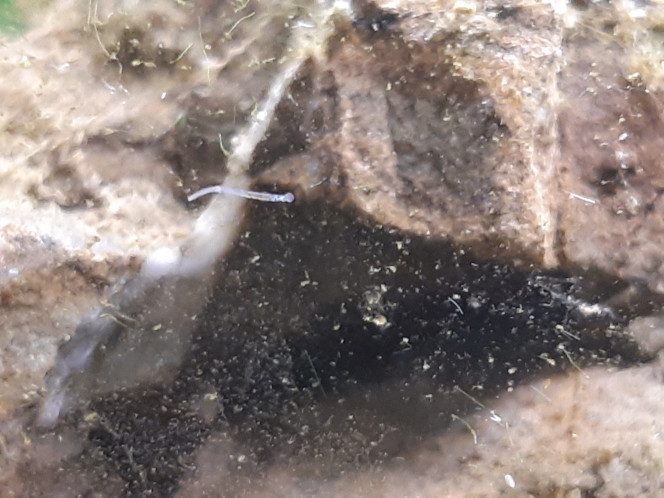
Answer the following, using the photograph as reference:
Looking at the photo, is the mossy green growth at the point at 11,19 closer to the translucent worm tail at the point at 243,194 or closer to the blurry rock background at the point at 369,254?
the blurry rock background at the point at 369,254

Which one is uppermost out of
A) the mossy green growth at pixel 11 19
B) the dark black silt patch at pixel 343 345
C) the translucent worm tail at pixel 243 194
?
the mossy green growth at pixel 11 19

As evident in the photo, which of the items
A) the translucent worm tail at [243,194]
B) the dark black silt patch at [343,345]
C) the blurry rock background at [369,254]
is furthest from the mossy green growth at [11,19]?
the dark black silt patch at [343,345]

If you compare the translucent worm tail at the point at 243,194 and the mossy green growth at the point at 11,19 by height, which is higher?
the mossy green growth at the point at 11,19

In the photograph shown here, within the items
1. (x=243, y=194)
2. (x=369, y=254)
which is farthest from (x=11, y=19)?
(x=369, y=254)

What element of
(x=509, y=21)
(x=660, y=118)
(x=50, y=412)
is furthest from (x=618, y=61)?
(x=50, y=412)

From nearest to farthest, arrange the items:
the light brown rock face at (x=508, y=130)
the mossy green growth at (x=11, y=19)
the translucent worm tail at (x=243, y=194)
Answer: the mossy green growth at (x=11, y=19) < the light brown rock face at (x=508, y=130) < the translucent worm tail at (x=243, y=194)

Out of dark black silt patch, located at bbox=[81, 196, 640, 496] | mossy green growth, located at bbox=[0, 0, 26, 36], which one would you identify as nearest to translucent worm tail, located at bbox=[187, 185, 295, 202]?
dark black silt patch, located at bbox=[81, 196, 640, 496]

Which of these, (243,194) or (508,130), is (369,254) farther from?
(508,130)

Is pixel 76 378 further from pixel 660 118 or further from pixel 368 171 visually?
pixel 660 118
